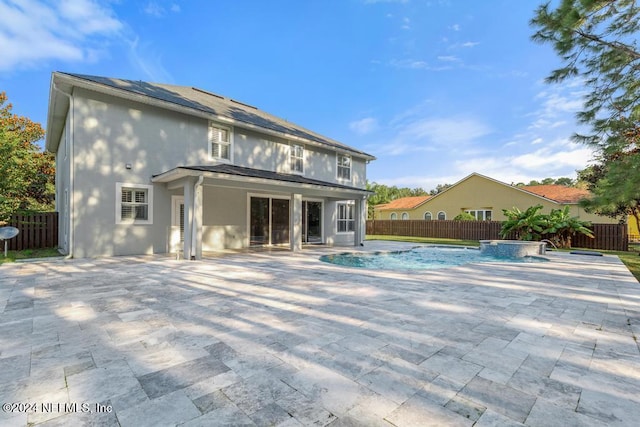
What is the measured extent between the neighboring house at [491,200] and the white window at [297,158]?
1773 cm

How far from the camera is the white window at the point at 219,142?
37.1 feet

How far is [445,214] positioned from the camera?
27453 millimetres

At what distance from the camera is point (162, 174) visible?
30.6 feet

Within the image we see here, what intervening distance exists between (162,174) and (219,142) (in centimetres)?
287

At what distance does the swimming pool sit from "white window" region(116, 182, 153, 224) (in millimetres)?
6056

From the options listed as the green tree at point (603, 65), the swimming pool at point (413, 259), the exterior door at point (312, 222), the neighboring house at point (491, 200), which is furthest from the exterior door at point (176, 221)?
the neighboring house at point (491, 200)

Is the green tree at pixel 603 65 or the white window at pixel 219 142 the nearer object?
the green tree at pixel 603 65

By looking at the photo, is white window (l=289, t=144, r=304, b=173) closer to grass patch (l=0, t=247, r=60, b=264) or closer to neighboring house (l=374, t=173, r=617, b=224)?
grass patch (l=0, t=247, r=60, b=264)

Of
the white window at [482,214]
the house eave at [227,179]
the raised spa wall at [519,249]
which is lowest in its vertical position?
the raised spa wall at [519,249]

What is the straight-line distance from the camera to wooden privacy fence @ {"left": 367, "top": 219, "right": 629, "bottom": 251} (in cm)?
1428

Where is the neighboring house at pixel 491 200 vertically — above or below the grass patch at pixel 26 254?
above

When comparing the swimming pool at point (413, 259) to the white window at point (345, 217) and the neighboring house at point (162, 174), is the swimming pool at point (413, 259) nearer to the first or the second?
the neighboring house at point (162, 174)

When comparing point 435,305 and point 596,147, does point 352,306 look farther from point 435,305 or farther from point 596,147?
point 596,147

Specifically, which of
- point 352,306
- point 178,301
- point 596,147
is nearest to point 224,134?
point 178,301
